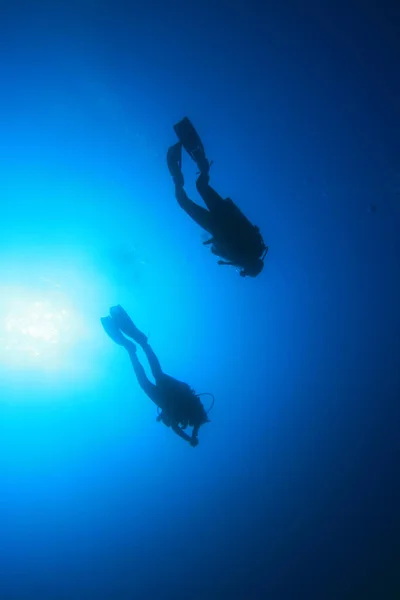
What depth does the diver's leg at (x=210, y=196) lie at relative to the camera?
489cm

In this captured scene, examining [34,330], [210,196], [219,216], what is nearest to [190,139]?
[210,196]

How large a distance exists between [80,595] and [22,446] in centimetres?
1725

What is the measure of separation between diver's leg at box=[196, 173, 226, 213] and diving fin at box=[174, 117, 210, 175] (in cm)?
24

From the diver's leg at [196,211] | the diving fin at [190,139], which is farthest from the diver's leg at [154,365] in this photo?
the diving fin at [190,139]

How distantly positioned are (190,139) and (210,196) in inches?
32.9

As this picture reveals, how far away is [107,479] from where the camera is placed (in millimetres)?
42094

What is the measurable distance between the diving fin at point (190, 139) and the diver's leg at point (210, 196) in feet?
0.80

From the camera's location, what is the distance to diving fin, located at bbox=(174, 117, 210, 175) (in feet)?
Result: 14.8

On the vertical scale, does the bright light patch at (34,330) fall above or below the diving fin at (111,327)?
above

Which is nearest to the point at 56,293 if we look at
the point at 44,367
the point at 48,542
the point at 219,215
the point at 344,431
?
the point at 44,367

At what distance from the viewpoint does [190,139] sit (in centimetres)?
461

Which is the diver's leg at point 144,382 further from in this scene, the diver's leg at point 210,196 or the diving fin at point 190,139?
the diving fin at point 190,139

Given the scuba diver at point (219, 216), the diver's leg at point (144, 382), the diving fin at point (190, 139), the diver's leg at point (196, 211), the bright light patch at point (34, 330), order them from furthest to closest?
the bright light patch at point (34, 330)
the diver's leg at point (144, 382)
the diver's leg at point (196, 211)
the scuba diver at point (219, 216)
the diving fin at point (190, 139)

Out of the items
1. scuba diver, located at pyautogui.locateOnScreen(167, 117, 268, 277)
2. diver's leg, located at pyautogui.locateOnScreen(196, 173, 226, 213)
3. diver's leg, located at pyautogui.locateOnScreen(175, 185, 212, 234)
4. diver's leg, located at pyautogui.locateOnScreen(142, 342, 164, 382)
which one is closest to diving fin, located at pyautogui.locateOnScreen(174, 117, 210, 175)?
scuba diver, located at pyautogui.locateOnScreen(167, 117, 268, 277)
